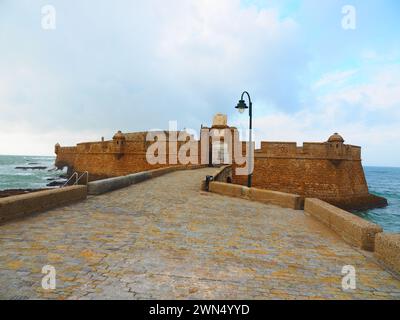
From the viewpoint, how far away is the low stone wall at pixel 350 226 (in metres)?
4.29

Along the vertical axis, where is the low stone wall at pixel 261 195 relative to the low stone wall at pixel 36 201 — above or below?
below

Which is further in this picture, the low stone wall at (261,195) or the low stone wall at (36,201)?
the low stone wall at (261,195)

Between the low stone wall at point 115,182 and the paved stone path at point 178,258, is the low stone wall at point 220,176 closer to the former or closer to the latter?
the low stone wall at point 115,182

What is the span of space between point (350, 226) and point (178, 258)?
3.38 meters

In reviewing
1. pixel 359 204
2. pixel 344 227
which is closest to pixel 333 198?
pixel 359 204

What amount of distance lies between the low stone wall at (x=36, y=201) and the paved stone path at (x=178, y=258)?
11.2 inches

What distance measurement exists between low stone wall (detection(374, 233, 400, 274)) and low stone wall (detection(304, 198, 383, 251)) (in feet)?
0.60

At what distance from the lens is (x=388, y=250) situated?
3719 millimetres
